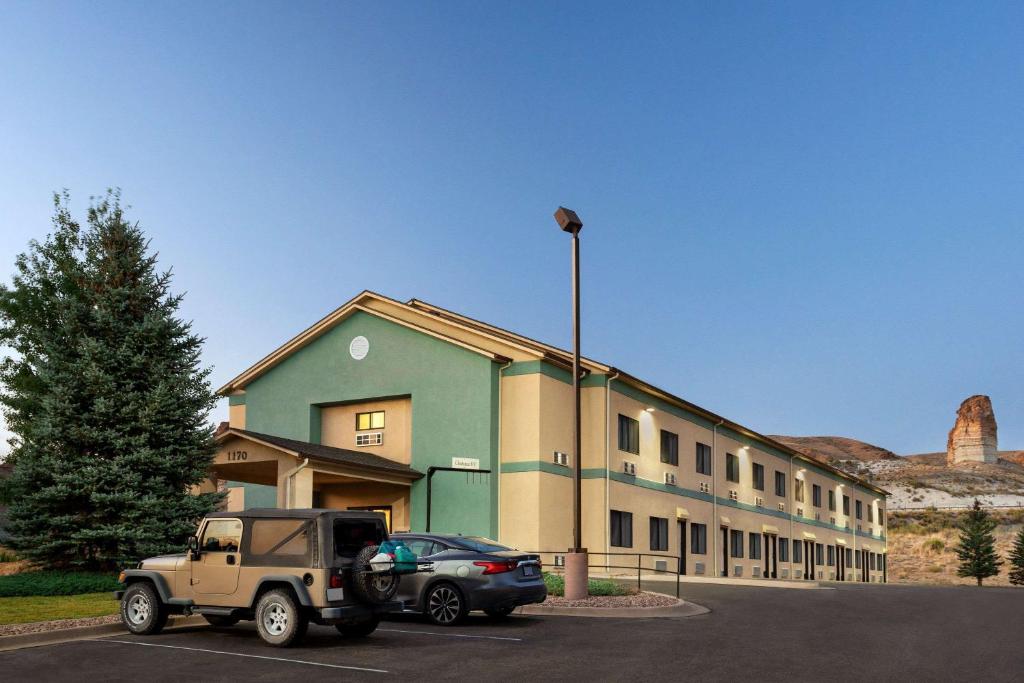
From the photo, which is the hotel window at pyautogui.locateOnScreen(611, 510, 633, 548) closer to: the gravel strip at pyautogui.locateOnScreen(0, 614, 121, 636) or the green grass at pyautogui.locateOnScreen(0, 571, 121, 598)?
the green grass at pyautogui.locateOnScreen(0, 571, 121, 598)

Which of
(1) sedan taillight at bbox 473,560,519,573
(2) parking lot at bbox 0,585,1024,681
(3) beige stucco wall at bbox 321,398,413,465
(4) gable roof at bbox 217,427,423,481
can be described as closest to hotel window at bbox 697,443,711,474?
(3) beige stucco wall at bbox 321,398,413,465

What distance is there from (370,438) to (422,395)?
285 cm

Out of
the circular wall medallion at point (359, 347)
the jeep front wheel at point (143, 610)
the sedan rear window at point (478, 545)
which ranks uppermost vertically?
the circular wall medallion at point (359, 347)

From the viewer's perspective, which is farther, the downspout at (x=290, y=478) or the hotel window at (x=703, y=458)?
the hotel window at (x=703, y=458)

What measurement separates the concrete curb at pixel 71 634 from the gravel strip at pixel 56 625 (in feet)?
0.54

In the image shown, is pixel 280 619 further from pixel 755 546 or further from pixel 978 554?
pixel 978 554

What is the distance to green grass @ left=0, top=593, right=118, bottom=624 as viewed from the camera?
51.8ft

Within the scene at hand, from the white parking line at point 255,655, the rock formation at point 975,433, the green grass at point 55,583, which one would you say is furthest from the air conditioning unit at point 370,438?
the rock formation at point 975,433

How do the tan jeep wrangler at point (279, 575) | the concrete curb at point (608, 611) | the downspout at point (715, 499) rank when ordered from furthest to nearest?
the downspout at point (715, 499)
the concrete curb at point (608, 611)
the tan jeep wrangler at point (279, 575)

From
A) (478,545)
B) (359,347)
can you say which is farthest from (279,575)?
(359,347)

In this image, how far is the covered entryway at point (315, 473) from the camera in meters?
26.5

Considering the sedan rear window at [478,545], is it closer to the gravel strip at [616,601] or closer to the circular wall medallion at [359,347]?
the gravel strip at [616,601]

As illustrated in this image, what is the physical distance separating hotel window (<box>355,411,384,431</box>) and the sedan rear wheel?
17653 millimetres

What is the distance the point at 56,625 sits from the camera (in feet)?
48.2
